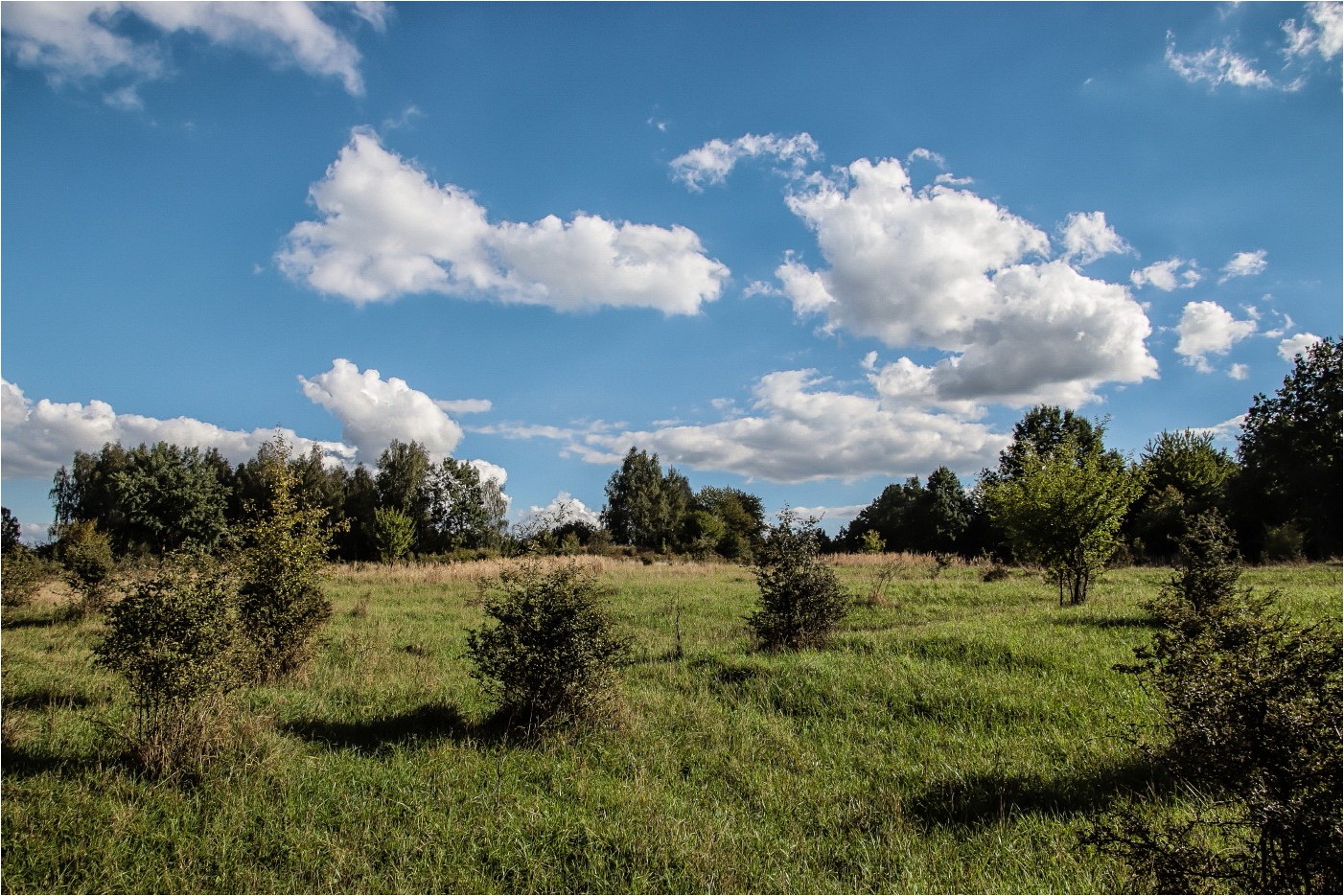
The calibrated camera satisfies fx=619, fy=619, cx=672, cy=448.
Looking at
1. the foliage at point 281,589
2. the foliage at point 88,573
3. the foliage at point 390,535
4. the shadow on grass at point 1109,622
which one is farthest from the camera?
the foliage at point 390,535

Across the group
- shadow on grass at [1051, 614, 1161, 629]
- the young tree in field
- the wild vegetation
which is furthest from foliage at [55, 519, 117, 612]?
the young tree in field

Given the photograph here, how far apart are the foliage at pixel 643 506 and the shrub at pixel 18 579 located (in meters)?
49.6

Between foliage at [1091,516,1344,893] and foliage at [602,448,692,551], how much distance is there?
61.7 m

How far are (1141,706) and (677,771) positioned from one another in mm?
6279

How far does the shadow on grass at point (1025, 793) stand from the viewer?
571 centimetres

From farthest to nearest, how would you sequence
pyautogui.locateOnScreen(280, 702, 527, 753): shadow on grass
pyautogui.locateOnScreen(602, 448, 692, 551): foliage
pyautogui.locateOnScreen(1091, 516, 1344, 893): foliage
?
pyautogui.locateOnScreen(602, 448, 692, 551): foliage → pyautogui.locateOnScreen(280, 702, 527, 753): shadow on grass → pyautogui.locateOnScreen(1091, 516, 1344, 893): foliage

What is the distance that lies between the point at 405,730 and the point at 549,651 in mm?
2130

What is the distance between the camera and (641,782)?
643 centimetres

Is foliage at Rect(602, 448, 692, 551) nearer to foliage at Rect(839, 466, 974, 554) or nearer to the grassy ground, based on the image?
foliage at Rect(839, 466, 974, 554)

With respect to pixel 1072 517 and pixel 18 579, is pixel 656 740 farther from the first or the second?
pixel 18 579

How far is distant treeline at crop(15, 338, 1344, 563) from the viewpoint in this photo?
36406 millimetres

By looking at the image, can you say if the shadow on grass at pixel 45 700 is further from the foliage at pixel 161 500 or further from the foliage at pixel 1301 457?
the foliage at pixel 1301 457

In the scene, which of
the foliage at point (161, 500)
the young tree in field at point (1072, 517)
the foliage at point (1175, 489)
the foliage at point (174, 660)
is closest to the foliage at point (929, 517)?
the foliage at point (1175, 489)

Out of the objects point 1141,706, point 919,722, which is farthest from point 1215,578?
point 919,722
